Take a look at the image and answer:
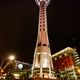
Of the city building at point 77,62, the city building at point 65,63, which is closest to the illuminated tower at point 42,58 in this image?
the city building at point 65,63

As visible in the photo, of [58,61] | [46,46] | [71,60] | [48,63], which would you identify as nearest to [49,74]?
[48,63]

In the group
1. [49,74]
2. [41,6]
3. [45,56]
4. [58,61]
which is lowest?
[49,74]

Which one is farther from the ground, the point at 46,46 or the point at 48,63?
the point at 46,46

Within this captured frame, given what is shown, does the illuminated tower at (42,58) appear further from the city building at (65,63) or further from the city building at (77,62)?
the city building at (77,62)

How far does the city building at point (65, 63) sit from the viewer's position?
7509 cm

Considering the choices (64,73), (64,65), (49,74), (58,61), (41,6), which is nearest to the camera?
(49,74)

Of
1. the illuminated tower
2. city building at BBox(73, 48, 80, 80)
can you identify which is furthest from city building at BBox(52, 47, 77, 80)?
the illuminated tower

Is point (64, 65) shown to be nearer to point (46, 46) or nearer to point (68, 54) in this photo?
point (68, 54)

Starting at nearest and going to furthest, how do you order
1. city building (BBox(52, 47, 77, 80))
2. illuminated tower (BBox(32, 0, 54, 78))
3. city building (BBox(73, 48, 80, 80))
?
illuminated tower (BBox(32, 0, 54, 78)) < city building (BBox(73, 48, 80, 80)) < city building (BBox(52, 47, 77, 80))

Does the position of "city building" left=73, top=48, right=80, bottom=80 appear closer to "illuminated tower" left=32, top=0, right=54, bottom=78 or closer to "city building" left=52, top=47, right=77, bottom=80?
"city building" left=52, top=47, right=77, bottom=80

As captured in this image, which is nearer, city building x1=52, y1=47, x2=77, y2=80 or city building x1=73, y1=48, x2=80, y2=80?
city building x1=73, y1=48, x2=80, y2=80

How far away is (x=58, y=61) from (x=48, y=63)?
1140 inches

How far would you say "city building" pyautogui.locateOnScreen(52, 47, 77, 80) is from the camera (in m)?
75.1

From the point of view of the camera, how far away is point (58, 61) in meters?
90.9
